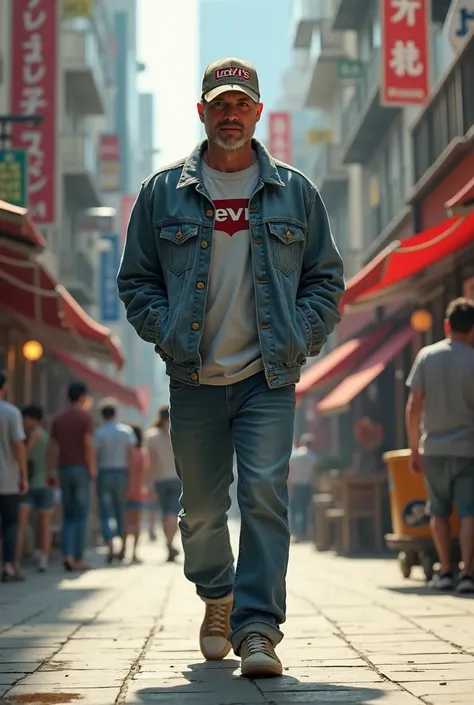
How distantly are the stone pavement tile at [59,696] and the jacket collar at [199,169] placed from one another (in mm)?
1904

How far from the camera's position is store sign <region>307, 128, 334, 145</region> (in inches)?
1569

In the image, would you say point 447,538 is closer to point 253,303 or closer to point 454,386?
point 454,386

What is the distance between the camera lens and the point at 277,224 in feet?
17.4

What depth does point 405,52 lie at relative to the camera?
21.5m

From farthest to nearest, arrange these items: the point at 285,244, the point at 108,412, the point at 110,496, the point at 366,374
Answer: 1. the point at 366,374
2. the point at 108,412
3. the point at 110,496
4. the point at 285,244

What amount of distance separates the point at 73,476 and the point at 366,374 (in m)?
5.45

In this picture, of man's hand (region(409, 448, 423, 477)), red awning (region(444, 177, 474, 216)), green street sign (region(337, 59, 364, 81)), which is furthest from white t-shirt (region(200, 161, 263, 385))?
green street sign (region(337, 59, 364, 81))

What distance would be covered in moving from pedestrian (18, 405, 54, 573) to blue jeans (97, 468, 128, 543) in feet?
4.08

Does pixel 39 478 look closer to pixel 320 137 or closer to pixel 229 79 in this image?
pixel 229 79

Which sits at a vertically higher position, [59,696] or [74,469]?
[74,469]

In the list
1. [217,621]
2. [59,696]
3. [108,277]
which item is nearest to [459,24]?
[217,621]

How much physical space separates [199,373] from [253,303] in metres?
0.33

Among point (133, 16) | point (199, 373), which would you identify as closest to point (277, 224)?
point (199, 373)

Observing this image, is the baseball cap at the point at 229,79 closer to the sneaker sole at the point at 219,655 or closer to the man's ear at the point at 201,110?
the man's ear at the point at 201,110
